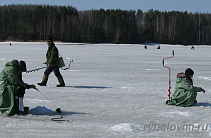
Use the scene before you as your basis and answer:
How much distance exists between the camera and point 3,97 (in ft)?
16.9

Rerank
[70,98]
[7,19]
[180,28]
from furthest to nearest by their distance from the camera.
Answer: [180,28], [7,19], [70,98]

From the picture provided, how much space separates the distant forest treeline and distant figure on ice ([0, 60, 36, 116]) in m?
86.0

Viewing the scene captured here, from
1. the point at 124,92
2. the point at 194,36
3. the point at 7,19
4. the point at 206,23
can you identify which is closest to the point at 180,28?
the point at 194,36

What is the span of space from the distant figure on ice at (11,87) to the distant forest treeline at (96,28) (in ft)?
282


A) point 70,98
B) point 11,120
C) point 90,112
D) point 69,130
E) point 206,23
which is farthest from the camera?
point 206,23

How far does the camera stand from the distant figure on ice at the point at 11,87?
511cm

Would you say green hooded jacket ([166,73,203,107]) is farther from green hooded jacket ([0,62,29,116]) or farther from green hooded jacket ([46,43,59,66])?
green hooded jacket ([46,43,59,66])

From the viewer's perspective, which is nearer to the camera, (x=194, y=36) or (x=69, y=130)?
(x=69, y=130)

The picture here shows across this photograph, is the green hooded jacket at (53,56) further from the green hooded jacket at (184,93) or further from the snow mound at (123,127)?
the snow mound at (123,127)

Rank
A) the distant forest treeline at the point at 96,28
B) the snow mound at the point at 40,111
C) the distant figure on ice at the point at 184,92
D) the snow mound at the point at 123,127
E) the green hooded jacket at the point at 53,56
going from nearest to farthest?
1. the snow mound at the point at 123,127
2. the snow mound at the point at 40,111
3. the distant figure on ice at the point at 184,92
4. the green hooded jacket at the point at 53,56
5. the distant forest treeline at the point at 96,28

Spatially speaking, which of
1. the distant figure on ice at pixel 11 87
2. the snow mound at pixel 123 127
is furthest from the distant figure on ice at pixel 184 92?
the distant figure on ice at pixel 11 87

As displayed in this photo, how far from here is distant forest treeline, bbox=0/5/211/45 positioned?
94.0 m

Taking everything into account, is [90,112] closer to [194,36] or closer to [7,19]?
[7,19]

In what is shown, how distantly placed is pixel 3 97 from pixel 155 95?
14.0ft
